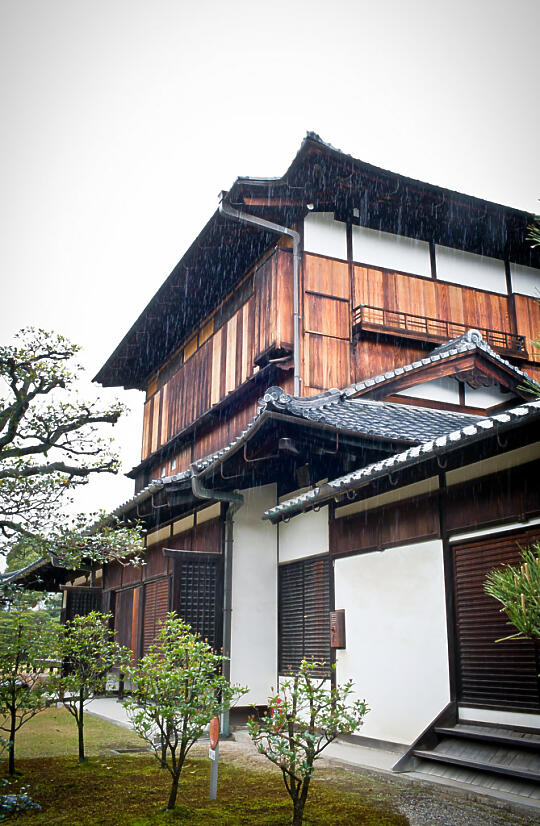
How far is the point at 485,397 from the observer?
11289 mm

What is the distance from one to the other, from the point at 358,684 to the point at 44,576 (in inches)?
585

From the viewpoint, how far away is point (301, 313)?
36.1ft

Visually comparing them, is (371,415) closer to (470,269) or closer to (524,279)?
(470,269)

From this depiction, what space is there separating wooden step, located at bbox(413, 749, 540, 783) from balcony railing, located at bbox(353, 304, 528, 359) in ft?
21.8

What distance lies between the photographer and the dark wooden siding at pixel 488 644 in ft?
18.8

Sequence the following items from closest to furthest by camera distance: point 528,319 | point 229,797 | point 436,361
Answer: point 229,797
point 436,361
point 528,319

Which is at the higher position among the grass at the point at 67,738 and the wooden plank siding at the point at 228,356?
the wooden plank siding at the point at 228,356

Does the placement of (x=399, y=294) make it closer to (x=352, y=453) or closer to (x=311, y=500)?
(x=352, y=453)

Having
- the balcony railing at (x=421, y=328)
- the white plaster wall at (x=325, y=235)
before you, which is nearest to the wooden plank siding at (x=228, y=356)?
the white plaster wall at (x=325, y=235)

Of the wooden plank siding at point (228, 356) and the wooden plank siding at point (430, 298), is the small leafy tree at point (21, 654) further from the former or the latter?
the wooden plank siding at point (430, 298)

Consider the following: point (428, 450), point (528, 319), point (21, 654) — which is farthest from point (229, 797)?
point (528, 319)

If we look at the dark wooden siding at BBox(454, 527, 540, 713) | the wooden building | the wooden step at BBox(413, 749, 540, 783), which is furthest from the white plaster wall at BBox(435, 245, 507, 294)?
the wooden step at BBox(413, 749, 540, 783)

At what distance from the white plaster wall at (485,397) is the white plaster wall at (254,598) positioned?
3594 millimetres

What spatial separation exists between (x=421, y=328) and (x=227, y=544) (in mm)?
5059
